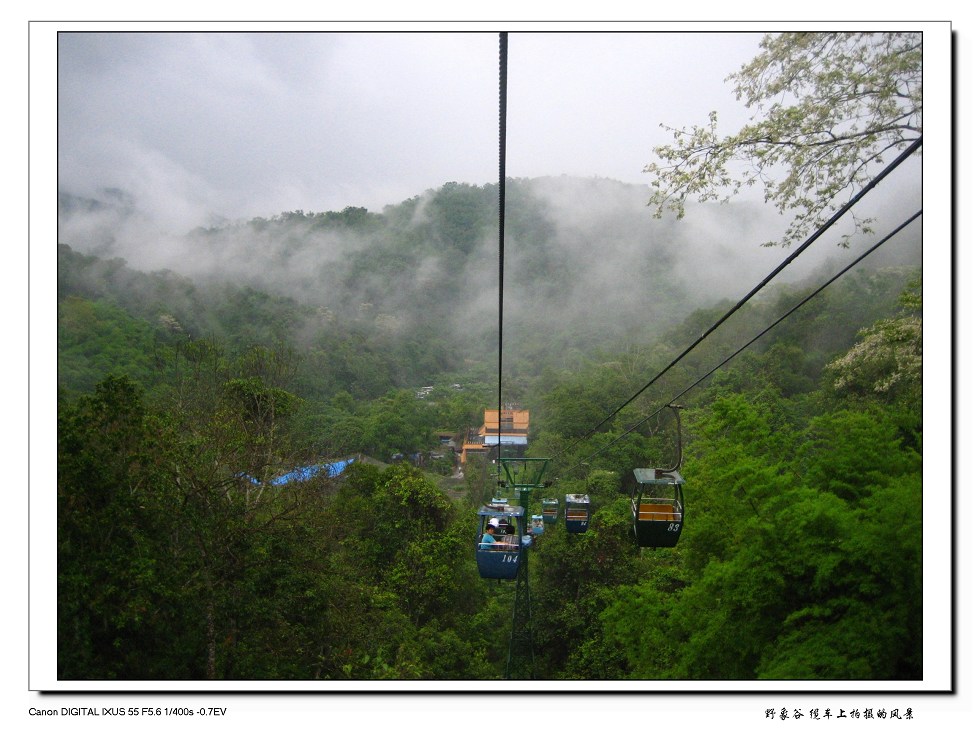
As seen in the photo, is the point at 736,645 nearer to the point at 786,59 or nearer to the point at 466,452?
the point at 786,59

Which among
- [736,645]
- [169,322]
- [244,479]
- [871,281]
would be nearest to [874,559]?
[736,645]

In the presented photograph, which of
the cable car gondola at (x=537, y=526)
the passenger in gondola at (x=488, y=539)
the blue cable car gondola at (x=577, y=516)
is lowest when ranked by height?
the cable car gondola at (x=537, y=526)

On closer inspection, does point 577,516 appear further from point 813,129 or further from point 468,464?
point 468,464

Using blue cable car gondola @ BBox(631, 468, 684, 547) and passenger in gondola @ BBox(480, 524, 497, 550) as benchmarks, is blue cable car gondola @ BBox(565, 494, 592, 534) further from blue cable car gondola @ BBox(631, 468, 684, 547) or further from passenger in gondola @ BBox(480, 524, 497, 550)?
blue cable car gondola @ BBox(631, 468, 684, 547)

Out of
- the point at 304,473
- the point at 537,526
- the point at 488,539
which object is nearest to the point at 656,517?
the point at 488,539

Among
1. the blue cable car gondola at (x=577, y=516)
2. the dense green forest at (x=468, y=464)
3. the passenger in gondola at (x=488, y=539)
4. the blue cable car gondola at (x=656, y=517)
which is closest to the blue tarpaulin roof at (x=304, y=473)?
the dense green forest at (x=468, y=464)

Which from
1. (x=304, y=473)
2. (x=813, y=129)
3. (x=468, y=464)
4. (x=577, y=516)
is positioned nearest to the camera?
(x=813, y=129)

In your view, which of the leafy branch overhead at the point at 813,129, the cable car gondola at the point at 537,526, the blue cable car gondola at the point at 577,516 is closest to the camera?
the leafy branch overhead at the point at 813,129

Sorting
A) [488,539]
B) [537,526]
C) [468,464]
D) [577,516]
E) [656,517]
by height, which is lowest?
[468,464]

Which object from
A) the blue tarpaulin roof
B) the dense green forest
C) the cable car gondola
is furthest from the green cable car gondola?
the blue tarpaulin roof

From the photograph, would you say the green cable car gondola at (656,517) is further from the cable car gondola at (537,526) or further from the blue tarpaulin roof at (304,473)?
the blue tarpaulin roof at (304,473)
